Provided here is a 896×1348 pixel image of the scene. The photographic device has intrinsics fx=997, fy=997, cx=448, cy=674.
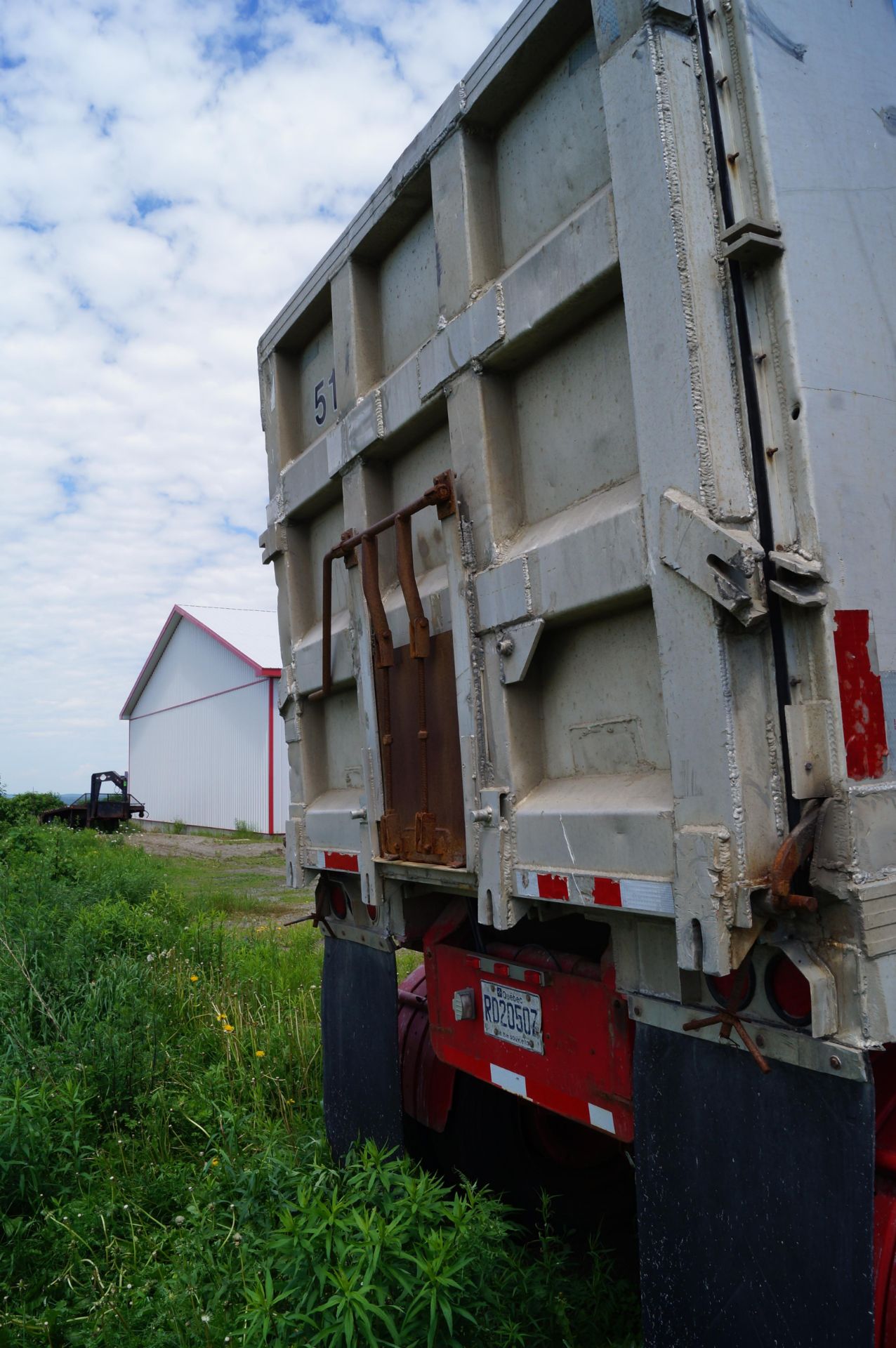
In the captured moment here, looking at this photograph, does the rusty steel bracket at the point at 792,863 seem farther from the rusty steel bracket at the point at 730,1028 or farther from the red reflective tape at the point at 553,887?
the red reflective tape at the point at 553,887

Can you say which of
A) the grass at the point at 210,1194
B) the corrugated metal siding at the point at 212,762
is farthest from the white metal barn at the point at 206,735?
the grass at the point at 210,1194

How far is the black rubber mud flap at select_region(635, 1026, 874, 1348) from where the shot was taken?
5.78 ft

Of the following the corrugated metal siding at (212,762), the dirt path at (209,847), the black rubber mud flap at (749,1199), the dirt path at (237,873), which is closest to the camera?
the black rubber mud flap at (749,1199)

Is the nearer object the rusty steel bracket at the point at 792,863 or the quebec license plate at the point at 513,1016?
the rusty steel bracket at the point at 792,863

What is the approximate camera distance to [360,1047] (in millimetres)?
3566

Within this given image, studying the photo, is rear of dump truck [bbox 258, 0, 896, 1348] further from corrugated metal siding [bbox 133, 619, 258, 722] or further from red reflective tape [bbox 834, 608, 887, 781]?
corrugated metal siding [bbox 133, 619, 258, 722]

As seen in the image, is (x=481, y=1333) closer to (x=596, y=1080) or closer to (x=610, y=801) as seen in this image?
(x=596, y=1080)

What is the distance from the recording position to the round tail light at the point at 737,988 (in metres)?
1.97

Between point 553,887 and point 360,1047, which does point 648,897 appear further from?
point 360,1047

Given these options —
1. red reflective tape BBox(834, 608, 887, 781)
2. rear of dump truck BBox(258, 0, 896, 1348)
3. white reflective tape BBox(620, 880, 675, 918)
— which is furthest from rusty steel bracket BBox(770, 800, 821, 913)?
white reflective tape BBox(620, 880, 675, 918)

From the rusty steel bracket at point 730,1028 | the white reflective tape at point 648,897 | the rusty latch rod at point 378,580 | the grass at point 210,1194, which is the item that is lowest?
the grass at point 210,1194

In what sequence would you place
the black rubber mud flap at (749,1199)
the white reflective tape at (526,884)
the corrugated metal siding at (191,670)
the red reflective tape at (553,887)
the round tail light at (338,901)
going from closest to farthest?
the black rubber mud flap at (749,1199) → the red reflective tape at (553,887) → the white reflective tape at (526,884) → the round tail light at (338,901) → the corrugated metal siding at (191,670)

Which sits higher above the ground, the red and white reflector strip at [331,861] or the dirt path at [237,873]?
the red and white reflector strip at [331,861]

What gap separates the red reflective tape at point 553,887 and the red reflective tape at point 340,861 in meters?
1.14
